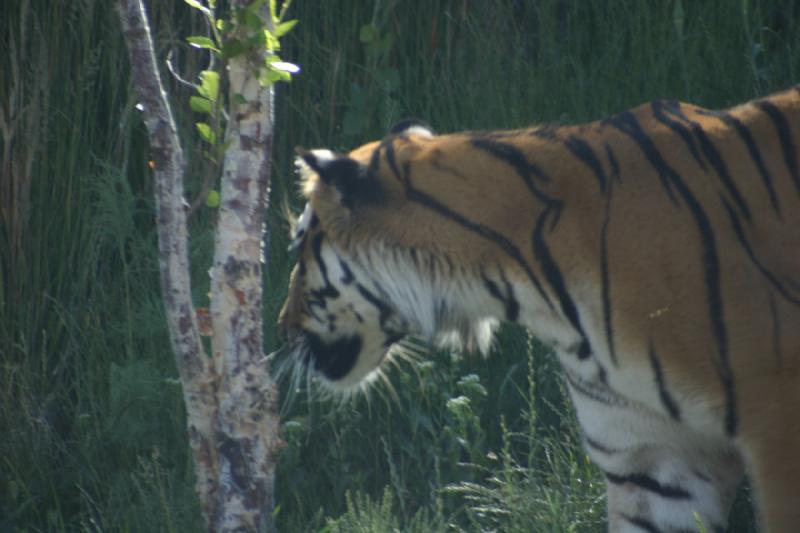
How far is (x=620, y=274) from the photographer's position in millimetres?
3051

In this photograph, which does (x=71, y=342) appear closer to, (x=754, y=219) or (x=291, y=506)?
(x=291, y=506)

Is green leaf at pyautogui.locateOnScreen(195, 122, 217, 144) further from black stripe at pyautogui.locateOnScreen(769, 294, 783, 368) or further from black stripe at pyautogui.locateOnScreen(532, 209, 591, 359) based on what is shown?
black stripe at pyautogui.locateOnScreen(769, 294, 783, 368)

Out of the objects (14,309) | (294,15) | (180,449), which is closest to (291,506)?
(180,449)

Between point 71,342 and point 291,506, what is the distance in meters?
1.15

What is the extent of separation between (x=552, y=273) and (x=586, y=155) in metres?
0.31

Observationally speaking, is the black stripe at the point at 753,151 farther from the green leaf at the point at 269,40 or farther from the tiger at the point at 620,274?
the green leaf at the point at 269,40

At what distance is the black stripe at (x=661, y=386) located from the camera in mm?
2980

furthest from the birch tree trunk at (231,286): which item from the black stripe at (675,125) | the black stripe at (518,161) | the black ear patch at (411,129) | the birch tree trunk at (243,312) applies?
the black stripe at (675,125)

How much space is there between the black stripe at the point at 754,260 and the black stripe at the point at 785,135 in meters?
0.17

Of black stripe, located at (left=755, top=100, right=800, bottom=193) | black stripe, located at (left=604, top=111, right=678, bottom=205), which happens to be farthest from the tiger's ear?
black stripe, located at (left=755, top=100, right=800, bottom=193)

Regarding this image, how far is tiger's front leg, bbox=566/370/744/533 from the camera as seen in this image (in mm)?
3238

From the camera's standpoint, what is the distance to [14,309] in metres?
4.85

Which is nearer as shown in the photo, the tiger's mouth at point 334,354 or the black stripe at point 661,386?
the black stripe at point 661,386

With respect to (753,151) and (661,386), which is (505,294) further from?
(753,151)
